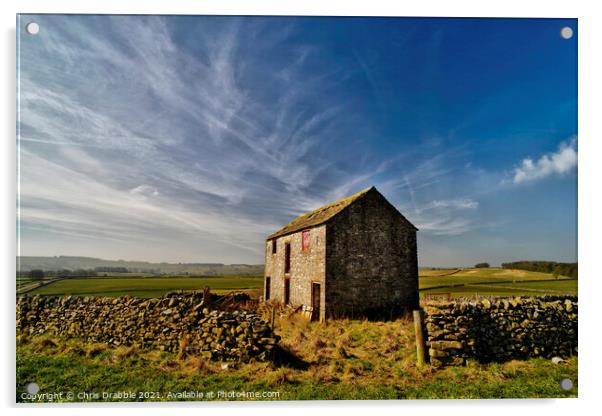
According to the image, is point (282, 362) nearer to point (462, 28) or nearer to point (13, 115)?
point (13, 115)

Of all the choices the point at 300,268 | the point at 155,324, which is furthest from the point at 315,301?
the point at 155,324

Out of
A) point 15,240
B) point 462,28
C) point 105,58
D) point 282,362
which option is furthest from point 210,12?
point 282,362

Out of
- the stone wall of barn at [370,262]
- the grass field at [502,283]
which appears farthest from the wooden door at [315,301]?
the grass field at [502,283]

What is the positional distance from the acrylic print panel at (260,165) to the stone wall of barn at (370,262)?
15.7 feet

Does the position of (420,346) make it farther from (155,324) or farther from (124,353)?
(124,353)

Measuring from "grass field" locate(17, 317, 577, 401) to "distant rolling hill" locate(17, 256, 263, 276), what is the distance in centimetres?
204

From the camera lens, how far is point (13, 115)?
19.4 ft

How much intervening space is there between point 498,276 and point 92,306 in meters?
12.3

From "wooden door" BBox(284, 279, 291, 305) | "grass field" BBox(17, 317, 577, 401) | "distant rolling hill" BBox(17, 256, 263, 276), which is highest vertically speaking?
"distant rolling hill" BBox(17, 256, 263, 276)

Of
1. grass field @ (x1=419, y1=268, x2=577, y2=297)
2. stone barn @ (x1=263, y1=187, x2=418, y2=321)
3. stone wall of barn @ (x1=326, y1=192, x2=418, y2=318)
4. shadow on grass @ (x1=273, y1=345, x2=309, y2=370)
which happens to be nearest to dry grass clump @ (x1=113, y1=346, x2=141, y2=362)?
shadow on grass @ (x1=273, y1=345, x2=309, y2=370)

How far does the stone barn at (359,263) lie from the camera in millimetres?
12820

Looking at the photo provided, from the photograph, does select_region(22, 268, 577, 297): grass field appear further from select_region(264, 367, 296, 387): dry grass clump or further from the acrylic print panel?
select_region(264, 367, 296, 387): dry grass clump

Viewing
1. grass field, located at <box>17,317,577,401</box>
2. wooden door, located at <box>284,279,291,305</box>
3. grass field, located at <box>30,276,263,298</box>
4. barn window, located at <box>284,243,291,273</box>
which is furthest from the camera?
barn window, located at <box>284,243,291,273</box>

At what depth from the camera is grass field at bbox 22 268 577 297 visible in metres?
7.16
